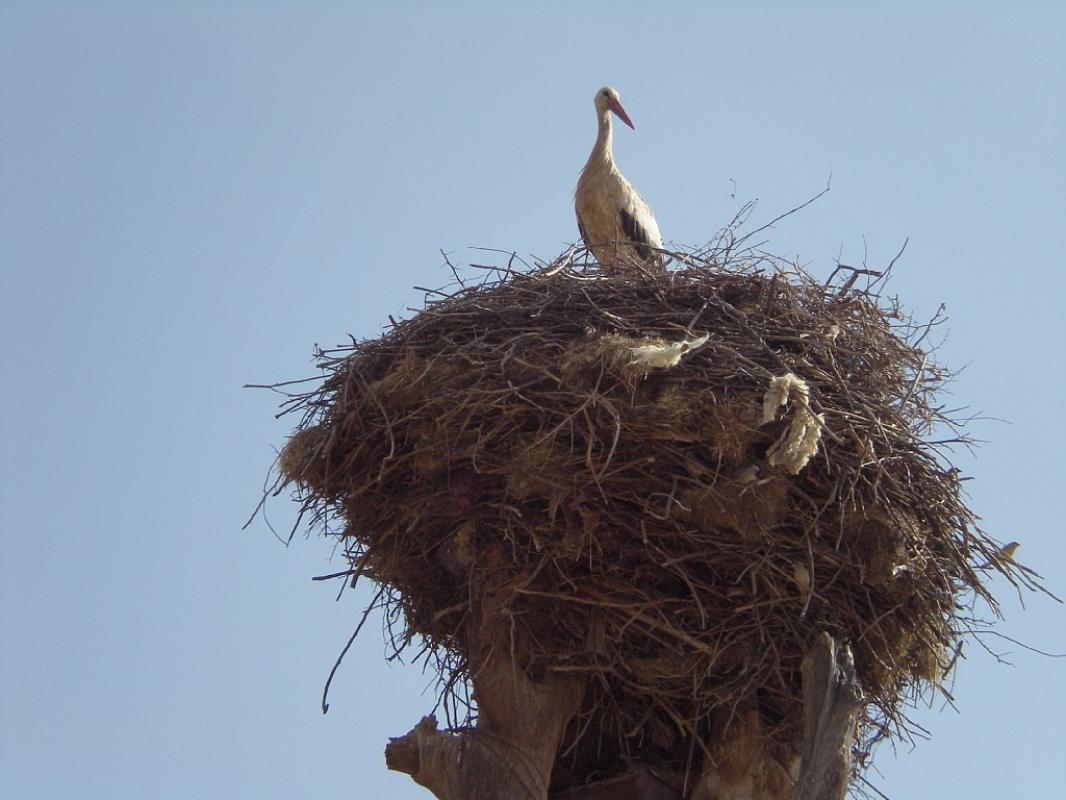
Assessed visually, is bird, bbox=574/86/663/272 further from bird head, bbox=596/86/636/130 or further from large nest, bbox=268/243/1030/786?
large nest, bbox=268/243/1030/786

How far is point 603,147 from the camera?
10.8m

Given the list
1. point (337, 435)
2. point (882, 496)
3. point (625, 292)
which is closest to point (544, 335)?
point (625, 292)

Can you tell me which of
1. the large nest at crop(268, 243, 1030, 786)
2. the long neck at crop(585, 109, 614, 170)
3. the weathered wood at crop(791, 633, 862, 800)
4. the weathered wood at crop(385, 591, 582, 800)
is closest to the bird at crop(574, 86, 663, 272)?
the long neck at crop(585, 109, 614, 170)

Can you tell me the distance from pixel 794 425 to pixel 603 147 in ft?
16.9

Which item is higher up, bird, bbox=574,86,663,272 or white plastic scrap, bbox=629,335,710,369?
bird, bbox=574,86,663,272

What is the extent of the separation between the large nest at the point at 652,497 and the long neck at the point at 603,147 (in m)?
3.72

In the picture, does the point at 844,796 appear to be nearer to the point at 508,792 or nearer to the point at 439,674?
the point at 508,792

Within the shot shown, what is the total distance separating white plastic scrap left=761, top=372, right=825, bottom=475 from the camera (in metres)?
5.93

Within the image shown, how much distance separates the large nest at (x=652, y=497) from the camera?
6.18 m

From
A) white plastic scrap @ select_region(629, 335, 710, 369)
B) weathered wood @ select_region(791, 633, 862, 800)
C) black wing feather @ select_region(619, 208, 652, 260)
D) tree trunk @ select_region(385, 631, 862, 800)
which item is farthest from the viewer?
black wing feather @ select_region(619, 208, 652, 260)

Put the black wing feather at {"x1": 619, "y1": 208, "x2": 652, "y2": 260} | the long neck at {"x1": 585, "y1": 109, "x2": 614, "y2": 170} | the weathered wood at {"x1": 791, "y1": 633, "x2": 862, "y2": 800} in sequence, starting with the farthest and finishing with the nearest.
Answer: the long neck at {"x1": 585, "y1": 109, "x2": 614, "y2": 170}, the black wing feather at {"x1": 619, "y1": 208, "x2": 652, "y2": 260}, the weathered wood at {"x1": 791, "y1": 633, "x2": 862, "y2": 800}

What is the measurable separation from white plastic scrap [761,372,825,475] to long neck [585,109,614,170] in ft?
15.3

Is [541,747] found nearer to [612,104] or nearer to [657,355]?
[657,355]

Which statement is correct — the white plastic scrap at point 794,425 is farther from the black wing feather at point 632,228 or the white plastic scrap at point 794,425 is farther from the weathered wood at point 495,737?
the black wing feather at point 632,228
